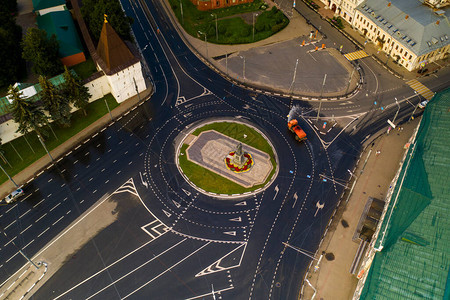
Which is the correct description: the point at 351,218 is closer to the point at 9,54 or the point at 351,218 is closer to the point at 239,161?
the point at 239,161

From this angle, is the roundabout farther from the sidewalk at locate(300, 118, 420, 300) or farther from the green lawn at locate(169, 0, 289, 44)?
the green lawn at locate(169, 0, 289, 44)

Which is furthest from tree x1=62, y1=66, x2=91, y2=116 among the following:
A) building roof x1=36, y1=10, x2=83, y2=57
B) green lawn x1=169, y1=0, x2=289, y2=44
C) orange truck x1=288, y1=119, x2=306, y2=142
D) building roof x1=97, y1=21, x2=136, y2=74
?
orange truck x1=288, y1=119, x2=306, y2=142

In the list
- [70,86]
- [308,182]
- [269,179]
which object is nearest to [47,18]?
[70,86]

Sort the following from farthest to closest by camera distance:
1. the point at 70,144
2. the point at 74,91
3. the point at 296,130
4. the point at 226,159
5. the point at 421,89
Answer: the point at 421,89 → the point at 296,130 → the point at 74,91 → the point at 70,144 → the point at 226,159

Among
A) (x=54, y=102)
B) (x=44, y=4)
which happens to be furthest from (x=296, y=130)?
(x=44, y=4)

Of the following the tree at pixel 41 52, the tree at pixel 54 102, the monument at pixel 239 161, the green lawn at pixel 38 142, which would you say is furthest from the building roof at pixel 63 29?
the monument at pixel 239 161

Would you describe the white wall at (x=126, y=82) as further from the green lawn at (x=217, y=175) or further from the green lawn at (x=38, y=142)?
the green lawn at (x=217, y=175)
